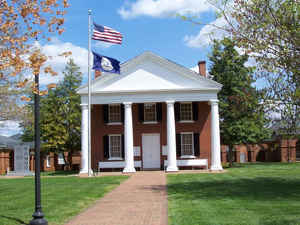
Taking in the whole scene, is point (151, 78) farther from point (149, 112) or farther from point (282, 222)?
point (282, 222)

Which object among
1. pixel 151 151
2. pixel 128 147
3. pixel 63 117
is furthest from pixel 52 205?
pixel 63 117

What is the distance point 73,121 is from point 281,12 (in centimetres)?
2680

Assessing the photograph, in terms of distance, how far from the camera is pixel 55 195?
552 inches

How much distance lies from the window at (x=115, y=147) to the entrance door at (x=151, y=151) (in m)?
1.82

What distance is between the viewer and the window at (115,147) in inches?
1110

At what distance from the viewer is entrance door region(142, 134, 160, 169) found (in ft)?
93.0

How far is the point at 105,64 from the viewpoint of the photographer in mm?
23484

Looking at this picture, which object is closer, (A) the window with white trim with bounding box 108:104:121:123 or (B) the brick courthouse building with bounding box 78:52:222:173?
(B) the brick courthouse building with bounding box 78:52:222:173

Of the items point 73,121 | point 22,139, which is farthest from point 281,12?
point 22,139

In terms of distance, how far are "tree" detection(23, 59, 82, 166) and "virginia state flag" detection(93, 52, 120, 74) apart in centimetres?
1306

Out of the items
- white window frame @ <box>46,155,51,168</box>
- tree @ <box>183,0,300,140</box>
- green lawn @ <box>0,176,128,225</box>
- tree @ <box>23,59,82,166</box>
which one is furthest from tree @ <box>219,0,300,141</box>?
white window frame @ <box>46,155,51,168</box>

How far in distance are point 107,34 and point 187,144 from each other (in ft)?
33.2

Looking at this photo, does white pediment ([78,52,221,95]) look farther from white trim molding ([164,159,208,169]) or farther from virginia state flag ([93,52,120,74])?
white trim molding ([164,159,208,169])

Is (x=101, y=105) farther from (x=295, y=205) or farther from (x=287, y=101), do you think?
(x=295, y=205)
